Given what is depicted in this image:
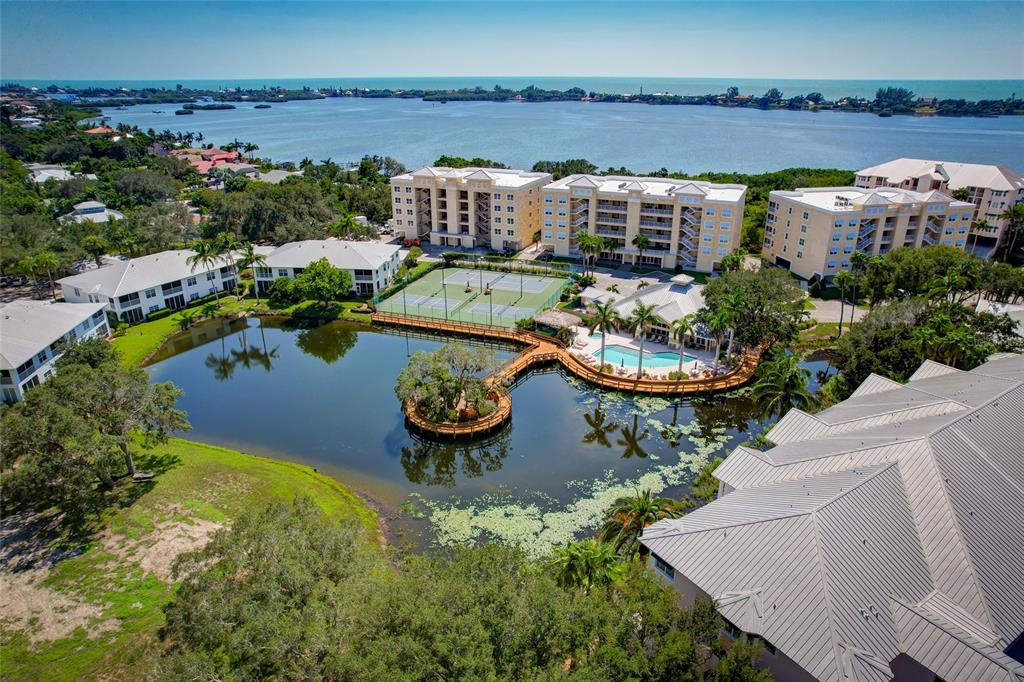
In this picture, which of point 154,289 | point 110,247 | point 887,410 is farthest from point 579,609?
point 110,247

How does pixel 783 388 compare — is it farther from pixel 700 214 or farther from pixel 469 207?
pixel 469 207

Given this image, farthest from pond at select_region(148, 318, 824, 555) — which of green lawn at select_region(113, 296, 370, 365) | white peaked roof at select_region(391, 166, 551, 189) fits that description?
white peaked roof at select_region(391, 166, 551, 189)

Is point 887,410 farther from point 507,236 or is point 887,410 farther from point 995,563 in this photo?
point 507,236

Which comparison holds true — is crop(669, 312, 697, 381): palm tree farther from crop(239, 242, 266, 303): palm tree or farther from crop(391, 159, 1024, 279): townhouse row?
crop(239, 242, 266, 303): palm tree

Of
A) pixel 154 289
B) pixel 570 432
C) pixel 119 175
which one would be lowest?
pixel 570 432

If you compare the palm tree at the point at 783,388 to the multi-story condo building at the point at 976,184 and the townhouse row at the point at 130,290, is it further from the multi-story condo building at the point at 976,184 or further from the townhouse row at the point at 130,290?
the multi-story condo building at the point at 976,184

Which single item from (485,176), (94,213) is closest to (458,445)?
(485,176)

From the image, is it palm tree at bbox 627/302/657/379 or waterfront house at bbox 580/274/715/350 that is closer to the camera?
palm tree at bbox 627/302/657/379
